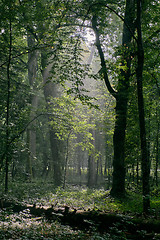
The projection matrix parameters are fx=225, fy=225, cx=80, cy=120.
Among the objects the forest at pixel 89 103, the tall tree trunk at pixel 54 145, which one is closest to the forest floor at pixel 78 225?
the forest at pixel 89 103

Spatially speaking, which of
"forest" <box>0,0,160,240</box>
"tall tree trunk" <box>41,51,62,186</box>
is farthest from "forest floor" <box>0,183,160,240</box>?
"tall tree trunk" <box>41,51,62,186</box>

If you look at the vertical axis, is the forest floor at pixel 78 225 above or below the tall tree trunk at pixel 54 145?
below

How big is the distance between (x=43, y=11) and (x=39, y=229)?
8527 mm

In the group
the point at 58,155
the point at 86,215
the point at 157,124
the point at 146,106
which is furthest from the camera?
the point at 58,155

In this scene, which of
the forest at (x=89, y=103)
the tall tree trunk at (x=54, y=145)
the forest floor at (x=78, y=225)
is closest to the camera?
the forest floor at (x=78, y=225)

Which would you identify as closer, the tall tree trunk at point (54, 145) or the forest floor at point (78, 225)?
the forest floor at point (78, 225)

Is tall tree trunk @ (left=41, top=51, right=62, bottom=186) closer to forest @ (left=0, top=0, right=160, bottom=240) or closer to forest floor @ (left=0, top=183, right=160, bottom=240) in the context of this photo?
forest @ (left=0, top=0, right=160, bottom=240)

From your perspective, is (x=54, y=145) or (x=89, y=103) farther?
(x=54, y=145)

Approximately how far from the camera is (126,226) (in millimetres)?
5484

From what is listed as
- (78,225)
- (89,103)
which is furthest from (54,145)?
(78,225)

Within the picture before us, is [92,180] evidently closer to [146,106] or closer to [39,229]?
[146,106]

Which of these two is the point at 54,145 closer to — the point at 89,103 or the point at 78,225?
the point at 89,103

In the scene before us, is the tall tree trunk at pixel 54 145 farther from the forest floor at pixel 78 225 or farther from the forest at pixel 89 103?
the forest floor at pixel 78 225

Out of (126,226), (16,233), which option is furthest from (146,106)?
(16,233)
